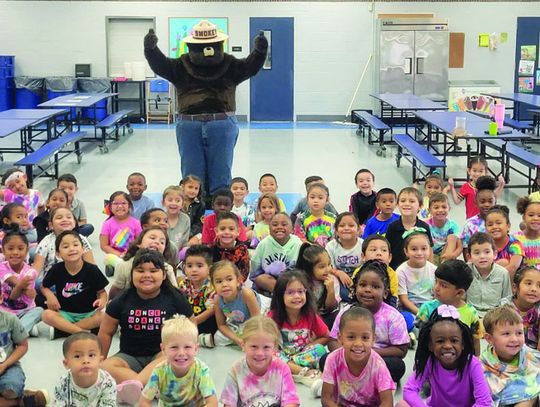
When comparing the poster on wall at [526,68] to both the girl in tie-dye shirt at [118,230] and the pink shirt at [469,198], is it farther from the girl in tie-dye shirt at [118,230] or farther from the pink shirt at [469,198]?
the girl in tie-dye shirt at [118,230]

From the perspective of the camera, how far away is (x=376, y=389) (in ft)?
11.1

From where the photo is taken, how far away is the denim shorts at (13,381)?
3592 mm

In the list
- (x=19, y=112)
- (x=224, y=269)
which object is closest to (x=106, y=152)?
(x=19, y=112)

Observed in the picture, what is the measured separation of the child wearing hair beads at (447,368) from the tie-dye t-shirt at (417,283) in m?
1.32

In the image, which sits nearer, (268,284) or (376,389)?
(376,389)

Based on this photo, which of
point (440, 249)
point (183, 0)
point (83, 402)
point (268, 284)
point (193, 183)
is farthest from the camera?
point (183, 0)

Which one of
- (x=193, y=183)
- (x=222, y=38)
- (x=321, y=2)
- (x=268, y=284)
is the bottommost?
(x=268, y=284)

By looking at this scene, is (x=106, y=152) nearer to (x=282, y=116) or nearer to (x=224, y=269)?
(x=282, y=116)

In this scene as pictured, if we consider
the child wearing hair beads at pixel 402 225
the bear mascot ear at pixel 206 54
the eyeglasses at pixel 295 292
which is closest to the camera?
the eyeglasses at pixel 295 292

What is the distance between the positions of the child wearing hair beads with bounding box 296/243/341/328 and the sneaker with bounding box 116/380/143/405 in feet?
4.35

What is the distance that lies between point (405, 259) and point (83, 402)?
280cm

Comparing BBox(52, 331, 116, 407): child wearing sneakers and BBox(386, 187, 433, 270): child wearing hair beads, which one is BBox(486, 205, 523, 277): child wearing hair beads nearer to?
BBox(386, 187, 433, 270): child wearing hair beads

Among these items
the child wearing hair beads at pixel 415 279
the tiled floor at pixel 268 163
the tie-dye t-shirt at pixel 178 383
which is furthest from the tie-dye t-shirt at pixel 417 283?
the tiled floor at pixel 268 163

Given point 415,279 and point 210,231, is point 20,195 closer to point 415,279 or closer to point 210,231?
point 210,231
